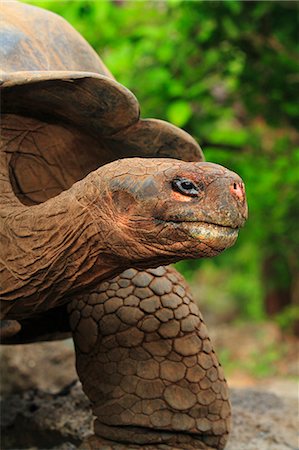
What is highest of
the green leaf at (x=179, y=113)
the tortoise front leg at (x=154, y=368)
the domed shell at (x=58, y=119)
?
the domed shell at (x=58, y=119)

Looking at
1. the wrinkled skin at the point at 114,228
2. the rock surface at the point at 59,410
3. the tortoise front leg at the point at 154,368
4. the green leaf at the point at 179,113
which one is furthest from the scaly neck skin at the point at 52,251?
the green leaf at the point at 179,113

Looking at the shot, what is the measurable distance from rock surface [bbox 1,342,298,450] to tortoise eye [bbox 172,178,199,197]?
1120 mm

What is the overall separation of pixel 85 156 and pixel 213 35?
281cm

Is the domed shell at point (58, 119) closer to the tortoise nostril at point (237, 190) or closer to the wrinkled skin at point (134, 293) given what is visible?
the wrinkled skin at point (134, 293)

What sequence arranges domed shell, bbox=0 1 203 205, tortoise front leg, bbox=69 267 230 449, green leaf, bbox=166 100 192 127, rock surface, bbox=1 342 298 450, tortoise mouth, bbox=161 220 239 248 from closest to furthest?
tortoise mouth, bbox=161 220 239 248, domed shell, bbox=0 1 203 205, tortoise front leg, bbox=69 267 230 449, rock surface, bbox=1 342 298 450, green leaf, bbox=166 100 192 127

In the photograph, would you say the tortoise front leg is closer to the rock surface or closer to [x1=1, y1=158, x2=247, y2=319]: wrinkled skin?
the rock surface

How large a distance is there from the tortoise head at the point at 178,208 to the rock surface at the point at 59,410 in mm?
994

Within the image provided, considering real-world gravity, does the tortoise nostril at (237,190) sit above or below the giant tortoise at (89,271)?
above

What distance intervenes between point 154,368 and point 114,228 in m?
0.76

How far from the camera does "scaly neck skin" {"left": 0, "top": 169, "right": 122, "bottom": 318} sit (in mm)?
1850

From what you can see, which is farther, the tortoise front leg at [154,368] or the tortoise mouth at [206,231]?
the tortoise front leg at [154,368]

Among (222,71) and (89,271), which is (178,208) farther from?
(222,71)

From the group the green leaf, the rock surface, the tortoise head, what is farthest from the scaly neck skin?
the green leaf

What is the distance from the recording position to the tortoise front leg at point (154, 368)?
7.70ft
